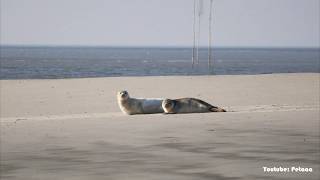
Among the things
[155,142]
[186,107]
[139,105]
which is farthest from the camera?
[139,105]

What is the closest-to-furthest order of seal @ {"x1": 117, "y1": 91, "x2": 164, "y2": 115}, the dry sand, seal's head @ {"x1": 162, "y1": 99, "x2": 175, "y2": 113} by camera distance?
the dry sand, seal's head @ {"x1": 162, "y1": 99, "x2": 175, "y2": 113}, seal @ {"x1": 117, "y1": 91, "x2": 164, "y2": 115}

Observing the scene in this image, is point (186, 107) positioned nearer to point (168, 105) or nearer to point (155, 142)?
Result: point (168, 105)

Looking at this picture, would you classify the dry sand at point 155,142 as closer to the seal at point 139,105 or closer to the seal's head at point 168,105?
the seal's head at point 168,105

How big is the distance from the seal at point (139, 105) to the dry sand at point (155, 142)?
1.18 m

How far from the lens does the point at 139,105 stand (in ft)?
53.3

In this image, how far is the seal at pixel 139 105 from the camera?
16234 millimetres

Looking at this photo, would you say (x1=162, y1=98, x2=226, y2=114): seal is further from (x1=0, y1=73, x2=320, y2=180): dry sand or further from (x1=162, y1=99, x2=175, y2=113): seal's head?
(x1=0, y1=73, x2=320, y2=180): dry sand

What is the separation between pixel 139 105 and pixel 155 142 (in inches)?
236

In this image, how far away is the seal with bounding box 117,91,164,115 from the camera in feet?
53.3

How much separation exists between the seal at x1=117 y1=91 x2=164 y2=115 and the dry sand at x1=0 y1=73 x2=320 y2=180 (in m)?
1.18

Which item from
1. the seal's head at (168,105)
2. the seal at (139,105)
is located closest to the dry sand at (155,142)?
the seal's head at (168,105)

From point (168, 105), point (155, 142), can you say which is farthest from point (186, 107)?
point (155, 142)

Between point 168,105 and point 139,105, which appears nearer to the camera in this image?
point 168,105

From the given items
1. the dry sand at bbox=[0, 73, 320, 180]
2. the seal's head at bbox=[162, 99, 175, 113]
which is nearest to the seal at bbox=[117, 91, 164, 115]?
Result: the seal's head at bbox=[162, 99, 175, 113]
